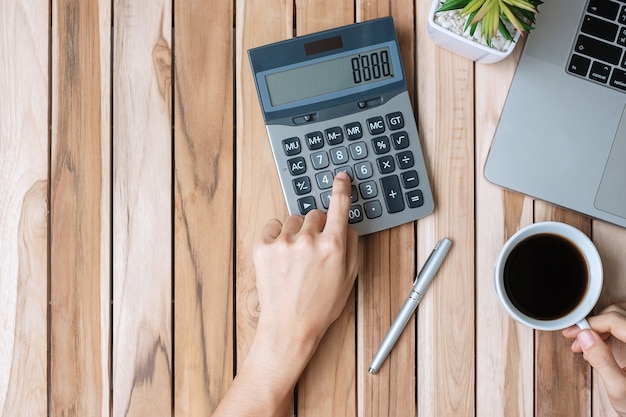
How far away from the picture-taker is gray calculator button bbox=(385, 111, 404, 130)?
0.75m

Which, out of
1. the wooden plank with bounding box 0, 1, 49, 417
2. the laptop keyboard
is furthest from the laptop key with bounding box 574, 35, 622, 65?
the wooden plank with bounding box 0, 1, 49, 417

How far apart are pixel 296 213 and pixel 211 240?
11 centimetres

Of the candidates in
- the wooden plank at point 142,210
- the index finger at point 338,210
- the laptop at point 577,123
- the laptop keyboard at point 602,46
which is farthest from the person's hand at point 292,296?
the laptop keyboard at point 602,46

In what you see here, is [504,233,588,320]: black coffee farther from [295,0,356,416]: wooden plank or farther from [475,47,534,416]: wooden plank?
[295,0,356,416]: wooden plank

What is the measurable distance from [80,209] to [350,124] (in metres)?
0.35

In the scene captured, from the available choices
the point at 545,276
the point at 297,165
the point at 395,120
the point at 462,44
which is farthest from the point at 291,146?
the point at 545,276

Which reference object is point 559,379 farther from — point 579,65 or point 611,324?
point 579,65

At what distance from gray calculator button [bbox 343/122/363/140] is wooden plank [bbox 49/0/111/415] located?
0.30m

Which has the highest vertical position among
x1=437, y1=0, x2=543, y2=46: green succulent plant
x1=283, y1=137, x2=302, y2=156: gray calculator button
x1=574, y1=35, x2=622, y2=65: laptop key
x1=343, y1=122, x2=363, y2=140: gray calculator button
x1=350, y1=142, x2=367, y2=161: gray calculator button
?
x1=437, y1=0, x2=543, y2=46: green succulent plant

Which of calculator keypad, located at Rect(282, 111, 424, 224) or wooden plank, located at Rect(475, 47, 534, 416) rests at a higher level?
calculator keypad, located at Rect(282, 111, 424, 224)

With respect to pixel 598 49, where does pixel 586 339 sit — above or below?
below

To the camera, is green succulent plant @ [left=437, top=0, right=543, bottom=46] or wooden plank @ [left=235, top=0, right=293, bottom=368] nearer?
green succulent plant @ [left=437, top=0, right=543, bottom=46]

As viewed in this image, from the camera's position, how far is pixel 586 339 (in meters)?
0.71

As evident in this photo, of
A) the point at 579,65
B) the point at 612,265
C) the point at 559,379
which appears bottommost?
the point at 559,379
